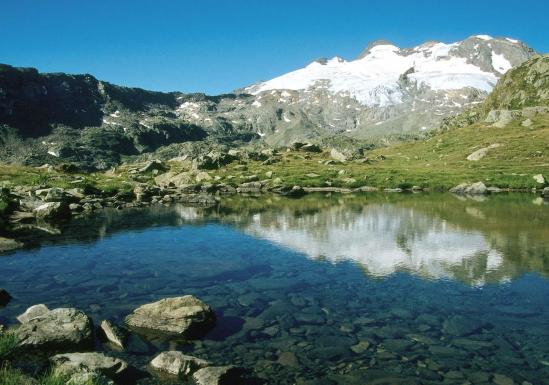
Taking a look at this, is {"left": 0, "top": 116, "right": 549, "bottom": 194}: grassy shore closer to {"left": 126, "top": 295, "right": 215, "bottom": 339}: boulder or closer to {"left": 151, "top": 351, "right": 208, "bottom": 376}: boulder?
{"left": 126, "top": 295, "right": 215, "bottom": 339}: boulder

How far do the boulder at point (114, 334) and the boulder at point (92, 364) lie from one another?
7.16ft

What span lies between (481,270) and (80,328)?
80.1ft

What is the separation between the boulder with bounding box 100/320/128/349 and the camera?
18891 mm

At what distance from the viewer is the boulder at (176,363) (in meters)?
16.1

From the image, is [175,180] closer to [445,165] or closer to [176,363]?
[445,165]

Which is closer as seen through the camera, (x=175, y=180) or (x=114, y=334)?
(x=114, y=334)

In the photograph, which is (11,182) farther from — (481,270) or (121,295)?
(481,270)

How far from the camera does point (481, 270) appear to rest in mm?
30703

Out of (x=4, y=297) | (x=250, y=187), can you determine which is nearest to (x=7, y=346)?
(x=4, y=297)

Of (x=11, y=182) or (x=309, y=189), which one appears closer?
(x=11, y=182)

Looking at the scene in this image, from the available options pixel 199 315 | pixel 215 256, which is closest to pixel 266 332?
pixel 199 315

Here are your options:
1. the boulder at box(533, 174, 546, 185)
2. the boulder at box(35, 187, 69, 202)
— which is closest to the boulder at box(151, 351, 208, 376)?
the boulder at box(35, 187, 69, 202)

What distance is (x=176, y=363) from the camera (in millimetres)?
16281

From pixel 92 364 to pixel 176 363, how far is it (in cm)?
277
